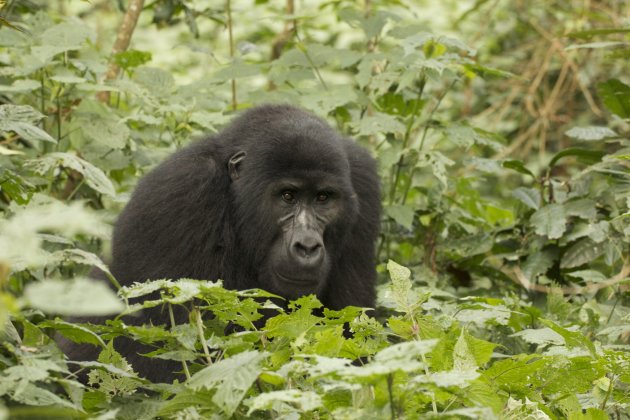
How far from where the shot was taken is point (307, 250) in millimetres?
3764

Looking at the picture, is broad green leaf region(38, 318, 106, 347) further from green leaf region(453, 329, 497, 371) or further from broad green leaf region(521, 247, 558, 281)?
broad green leaf region(521, 247, 558, 281)

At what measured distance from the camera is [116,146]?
15.1 feet

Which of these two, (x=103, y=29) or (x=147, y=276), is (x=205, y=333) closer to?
(x=147, y=276)

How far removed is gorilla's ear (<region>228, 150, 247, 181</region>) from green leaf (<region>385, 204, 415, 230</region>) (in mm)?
1220

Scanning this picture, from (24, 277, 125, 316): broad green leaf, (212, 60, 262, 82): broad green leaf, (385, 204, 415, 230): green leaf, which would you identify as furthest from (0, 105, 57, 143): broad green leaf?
(385, 204, 415, 230): green leaf

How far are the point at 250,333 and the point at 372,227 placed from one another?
2.23 metres

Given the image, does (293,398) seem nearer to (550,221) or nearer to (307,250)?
(307,250)

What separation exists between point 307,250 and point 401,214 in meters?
1.30

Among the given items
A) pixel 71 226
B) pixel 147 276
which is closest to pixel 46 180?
pixel 147 276

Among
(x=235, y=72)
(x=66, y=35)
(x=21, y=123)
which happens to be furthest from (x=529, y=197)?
(x=21, y=123)

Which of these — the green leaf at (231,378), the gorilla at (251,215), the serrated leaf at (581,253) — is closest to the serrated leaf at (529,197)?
the serrated leaf at (581,253)

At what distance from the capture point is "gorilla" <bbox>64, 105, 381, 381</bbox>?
376 centimetres

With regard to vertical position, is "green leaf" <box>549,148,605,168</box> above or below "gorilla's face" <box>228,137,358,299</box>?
below

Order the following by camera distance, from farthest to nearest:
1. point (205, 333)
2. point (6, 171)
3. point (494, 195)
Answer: point (494, 195), point (6, 171), point (205, 333)
